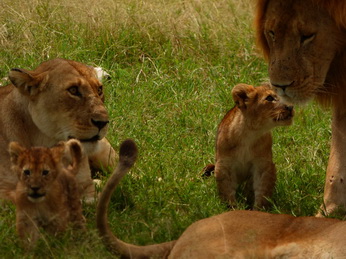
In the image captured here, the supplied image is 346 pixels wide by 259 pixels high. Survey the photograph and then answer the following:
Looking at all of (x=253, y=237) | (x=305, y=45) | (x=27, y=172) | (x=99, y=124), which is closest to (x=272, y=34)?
(x=305, y=45)

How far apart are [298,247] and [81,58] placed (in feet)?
14.7

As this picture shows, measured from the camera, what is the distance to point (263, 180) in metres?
5.59

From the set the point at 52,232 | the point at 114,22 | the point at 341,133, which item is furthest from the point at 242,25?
the point at 52,232

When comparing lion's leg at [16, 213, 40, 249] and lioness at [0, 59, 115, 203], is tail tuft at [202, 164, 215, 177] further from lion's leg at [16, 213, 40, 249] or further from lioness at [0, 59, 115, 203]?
lion's leg at [16, 213, 40, 249]

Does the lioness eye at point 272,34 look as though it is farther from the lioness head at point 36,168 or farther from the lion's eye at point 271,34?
the lioness head at point 36,168

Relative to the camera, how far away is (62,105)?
5.29 meters

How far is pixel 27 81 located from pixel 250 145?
146cm

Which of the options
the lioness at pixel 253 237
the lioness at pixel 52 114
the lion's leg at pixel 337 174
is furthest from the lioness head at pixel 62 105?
the lion's leg at pixel 337 174

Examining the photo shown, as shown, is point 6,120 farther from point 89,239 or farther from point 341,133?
point 341,133

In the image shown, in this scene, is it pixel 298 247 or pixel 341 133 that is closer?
pixel 298 247

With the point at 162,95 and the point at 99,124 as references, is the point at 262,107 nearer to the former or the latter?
the point at 99,124

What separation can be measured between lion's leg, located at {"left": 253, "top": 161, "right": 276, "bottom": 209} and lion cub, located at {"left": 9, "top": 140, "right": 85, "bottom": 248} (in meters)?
1.38

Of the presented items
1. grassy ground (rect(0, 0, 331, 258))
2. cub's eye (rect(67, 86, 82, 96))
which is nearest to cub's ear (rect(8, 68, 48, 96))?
cub's eye (rect(67, 86, 82, 96))

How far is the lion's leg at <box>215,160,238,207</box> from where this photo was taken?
5.61 meters
